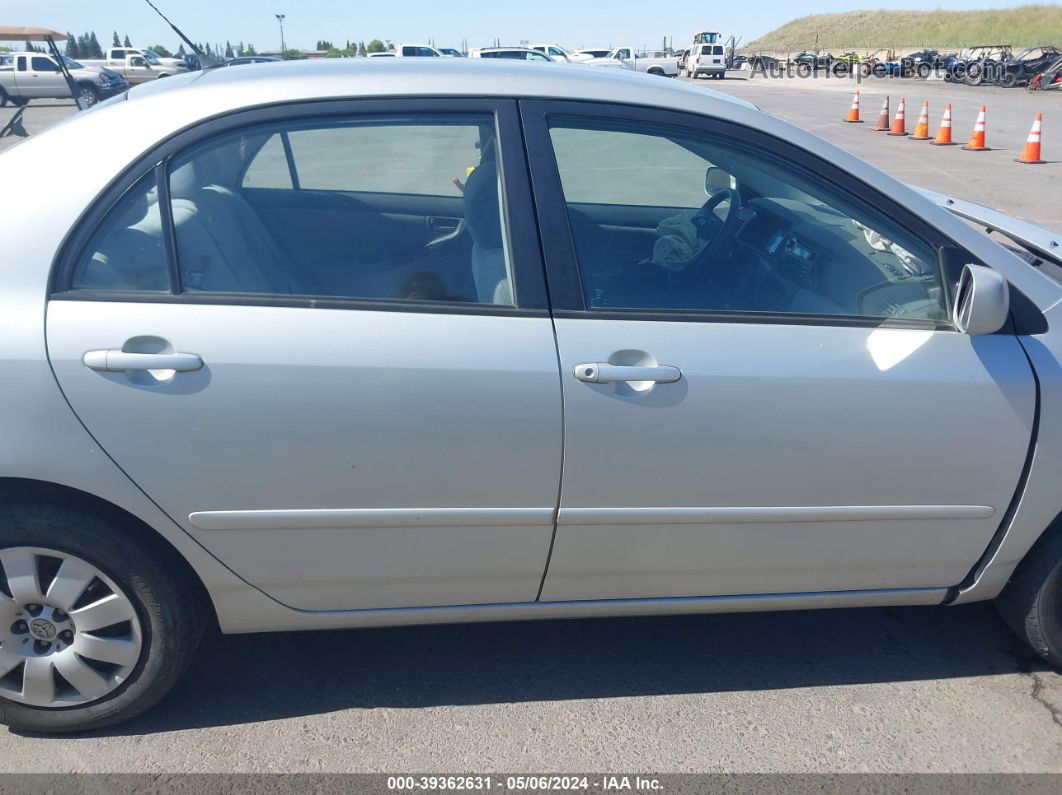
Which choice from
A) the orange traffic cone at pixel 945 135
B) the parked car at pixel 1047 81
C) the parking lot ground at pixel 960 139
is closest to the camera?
the parking lot ground at pixel 960 139

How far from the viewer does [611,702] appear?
8.67ft

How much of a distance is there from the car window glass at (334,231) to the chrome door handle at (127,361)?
8.2 inches

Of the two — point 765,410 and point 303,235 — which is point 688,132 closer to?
point 765,410

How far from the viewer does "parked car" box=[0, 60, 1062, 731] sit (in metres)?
2.21

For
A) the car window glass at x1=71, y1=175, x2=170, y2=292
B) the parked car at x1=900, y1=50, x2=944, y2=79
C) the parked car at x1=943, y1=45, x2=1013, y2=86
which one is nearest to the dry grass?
the parked car at x1=900, y1=50, x2=944, y2=79

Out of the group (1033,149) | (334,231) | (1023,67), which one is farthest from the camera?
(1023,67)

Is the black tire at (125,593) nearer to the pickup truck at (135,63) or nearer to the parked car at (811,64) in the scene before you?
the pickup truck at (135,63)

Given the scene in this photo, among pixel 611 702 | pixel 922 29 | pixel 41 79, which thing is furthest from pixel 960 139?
pixel 922 29

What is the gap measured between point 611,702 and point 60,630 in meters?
1.50

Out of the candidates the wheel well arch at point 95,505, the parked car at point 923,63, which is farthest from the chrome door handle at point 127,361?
the parked car at point 923,63

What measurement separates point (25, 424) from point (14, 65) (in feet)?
112

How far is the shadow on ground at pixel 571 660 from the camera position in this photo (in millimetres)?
2648

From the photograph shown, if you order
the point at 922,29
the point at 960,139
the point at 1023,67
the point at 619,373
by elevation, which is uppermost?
Answer: the point at 922,29

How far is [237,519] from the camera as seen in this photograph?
2.29 m
